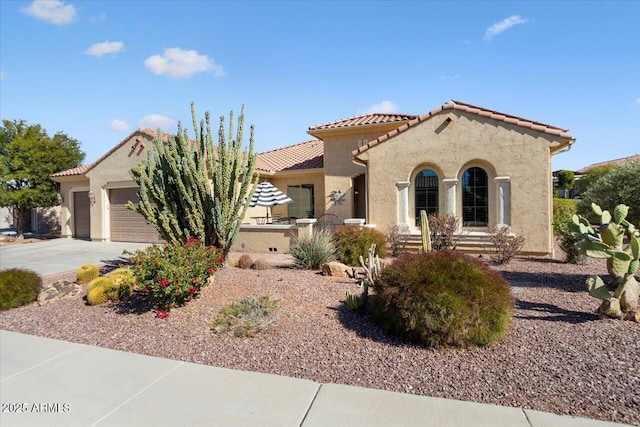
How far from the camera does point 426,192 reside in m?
14.1

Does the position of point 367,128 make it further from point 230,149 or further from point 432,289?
point 432,289

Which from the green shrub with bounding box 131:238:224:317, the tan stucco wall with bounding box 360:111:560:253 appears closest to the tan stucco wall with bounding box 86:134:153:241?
the tan stucco wall with bounding box 360:111:560:253

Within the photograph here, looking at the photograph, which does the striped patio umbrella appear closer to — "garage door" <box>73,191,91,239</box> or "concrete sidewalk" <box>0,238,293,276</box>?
"concrete sidewalk" <box>0,238,293,276</box>

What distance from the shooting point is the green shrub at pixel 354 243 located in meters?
11.3

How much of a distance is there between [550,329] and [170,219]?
833cm

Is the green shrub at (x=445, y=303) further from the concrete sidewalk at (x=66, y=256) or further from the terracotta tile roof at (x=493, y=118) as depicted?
the terracotta tile roof at (x=493, y=118)

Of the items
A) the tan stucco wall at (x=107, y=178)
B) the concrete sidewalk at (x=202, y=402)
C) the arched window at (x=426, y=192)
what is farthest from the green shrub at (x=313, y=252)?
the tan stucco wall at (x=107, y=178)

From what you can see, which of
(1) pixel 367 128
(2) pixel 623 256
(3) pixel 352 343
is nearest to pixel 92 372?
(3) pixel 352 343

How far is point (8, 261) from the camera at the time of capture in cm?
1426

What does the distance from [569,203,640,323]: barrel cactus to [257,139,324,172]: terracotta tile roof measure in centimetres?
1356

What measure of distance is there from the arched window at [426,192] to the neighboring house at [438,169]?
0.04 meters

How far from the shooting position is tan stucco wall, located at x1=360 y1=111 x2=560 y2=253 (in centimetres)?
1244

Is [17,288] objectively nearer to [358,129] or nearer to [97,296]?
[97,296]

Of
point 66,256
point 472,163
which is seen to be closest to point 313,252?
point 472,163
